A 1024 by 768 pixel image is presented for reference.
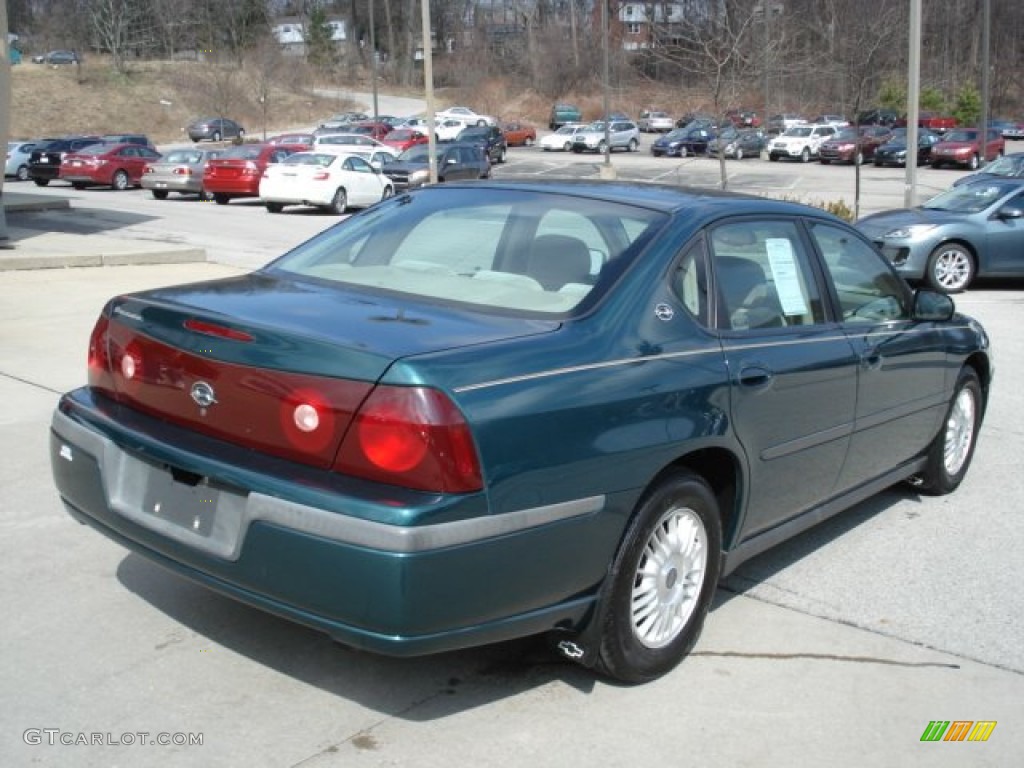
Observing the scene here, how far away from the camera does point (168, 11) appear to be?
87438 mm

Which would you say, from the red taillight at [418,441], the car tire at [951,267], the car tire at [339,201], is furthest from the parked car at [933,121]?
the red taillight at [418,441]

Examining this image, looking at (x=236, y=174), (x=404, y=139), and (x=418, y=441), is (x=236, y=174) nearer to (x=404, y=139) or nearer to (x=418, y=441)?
(x=404, y=139)

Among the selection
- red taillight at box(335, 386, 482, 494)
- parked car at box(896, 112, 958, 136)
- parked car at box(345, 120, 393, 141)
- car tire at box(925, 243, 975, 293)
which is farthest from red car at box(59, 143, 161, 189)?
parked car at box(896, 112, 958, 136)

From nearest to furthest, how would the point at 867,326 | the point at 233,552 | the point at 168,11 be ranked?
the point at 233,552 → the point at 867,326 → the point at 168,11

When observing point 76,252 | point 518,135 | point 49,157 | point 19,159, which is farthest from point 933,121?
point 76,252

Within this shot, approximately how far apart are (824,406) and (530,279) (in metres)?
1.36

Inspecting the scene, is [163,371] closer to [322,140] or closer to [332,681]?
[332,681]

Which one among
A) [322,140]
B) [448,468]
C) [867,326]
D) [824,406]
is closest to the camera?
[448,468]

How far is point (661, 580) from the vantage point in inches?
154

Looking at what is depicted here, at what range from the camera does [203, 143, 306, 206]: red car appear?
30156 mm

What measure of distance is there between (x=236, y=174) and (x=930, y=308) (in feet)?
88.2

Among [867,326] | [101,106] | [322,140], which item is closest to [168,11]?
[101,106]

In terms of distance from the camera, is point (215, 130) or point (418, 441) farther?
point (215, 130)

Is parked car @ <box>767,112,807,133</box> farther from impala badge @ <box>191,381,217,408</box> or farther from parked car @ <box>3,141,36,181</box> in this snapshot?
impala badge @ <box>191,381,217,408</box>
